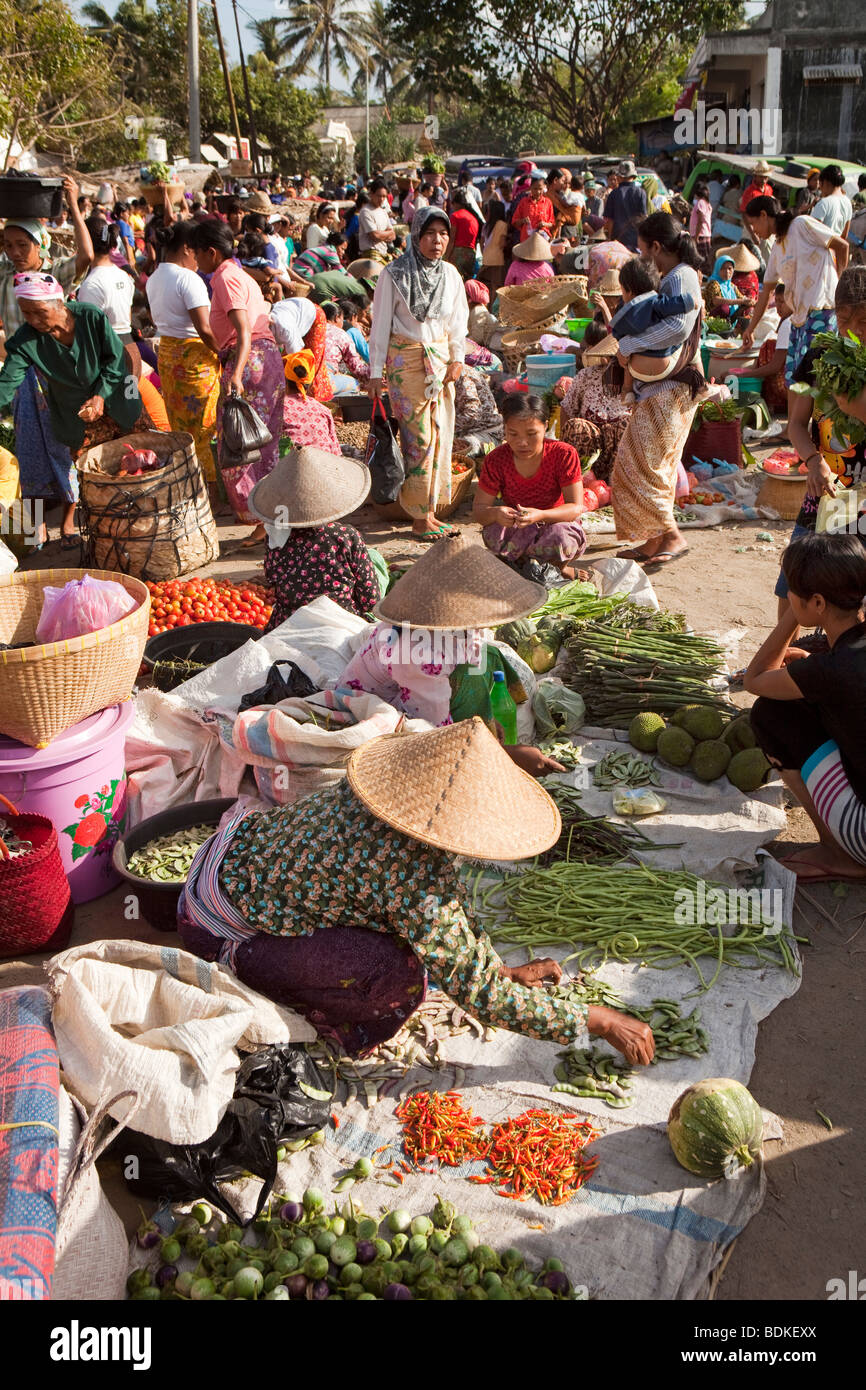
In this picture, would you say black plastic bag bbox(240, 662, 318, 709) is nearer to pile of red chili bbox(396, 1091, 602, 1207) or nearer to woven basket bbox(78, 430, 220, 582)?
pile of red chili bbox(396, 1091, 602, 1207)

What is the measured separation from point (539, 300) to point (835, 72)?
18.2m

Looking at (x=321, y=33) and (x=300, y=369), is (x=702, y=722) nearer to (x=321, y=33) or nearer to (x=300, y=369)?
(x=300, y=369)

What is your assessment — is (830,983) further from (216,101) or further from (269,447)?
Answer: (216,101)

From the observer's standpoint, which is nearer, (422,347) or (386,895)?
(386,895)

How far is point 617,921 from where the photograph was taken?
10.4ft

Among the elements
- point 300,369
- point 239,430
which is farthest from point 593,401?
point 239,430

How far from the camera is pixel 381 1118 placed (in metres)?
2.55

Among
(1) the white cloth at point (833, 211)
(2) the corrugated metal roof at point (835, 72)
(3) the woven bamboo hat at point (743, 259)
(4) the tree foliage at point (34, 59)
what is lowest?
(3) the woven bamboo hat at point (743, 259)

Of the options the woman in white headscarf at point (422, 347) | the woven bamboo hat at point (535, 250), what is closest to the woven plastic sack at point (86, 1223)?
the woman in white headscarf at point (422, 347)

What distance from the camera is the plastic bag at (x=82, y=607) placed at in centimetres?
346

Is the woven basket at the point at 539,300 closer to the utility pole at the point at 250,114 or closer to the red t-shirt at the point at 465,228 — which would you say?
the red t-shirt at the point at 465,228

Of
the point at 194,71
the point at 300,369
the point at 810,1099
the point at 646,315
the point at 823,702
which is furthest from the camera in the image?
the point at 194,71

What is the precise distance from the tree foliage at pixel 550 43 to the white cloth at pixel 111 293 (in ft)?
94.6
